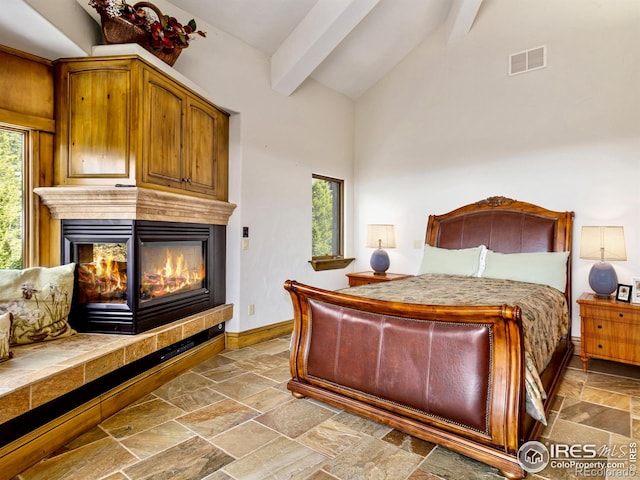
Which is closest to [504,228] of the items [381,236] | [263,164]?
[381,236]

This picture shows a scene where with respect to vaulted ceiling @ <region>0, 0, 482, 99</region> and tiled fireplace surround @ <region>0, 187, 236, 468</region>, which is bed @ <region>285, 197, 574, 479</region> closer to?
tiled fireplace surround @ <region>0, 187, 236, 468</region>

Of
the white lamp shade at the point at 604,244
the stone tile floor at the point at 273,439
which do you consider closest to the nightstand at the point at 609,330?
the stone tile floor at the point at 273,439

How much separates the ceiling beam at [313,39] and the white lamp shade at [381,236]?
1.96 meters

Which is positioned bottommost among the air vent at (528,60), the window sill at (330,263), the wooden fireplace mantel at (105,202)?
the window sill at (330,263)

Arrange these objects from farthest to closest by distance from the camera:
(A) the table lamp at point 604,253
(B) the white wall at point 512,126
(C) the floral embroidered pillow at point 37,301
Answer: (B) the white wall at point 512,126, (A) the table lamp at point 604,253, (C) the floral embroidered pillow at point 37,301

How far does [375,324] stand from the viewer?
222 centimetres

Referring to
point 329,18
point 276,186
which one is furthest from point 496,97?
point 276,186

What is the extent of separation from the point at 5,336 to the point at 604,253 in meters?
4.40

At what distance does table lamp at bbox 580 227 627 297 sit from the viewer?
3178 millimetres

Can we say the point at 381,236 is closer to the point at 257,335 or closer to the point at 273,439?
the point at 257,335

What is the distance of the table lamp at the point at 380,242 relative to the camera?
4.66 m

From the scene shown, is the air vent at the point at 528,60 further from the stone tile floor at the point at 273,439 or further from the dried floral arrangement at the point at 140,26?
the dried floral arrangement at the point at 140,26

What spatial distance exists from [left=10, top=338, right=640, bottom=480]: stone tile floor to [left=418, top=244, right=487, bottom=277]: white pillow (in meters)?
1.31

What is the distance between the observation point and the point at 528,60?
3.88 metres
